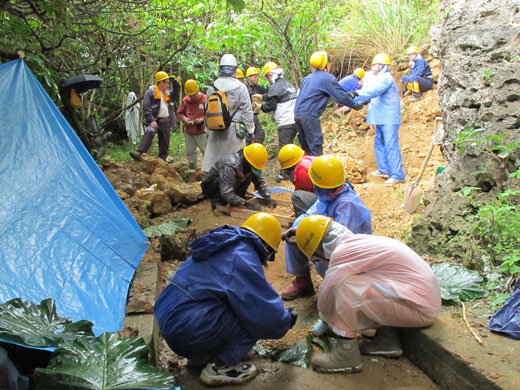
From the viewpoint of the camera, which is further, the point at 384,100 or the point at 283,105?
the point at 283,105

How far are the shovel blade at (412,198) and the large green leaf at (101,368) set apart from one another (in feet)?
13.3

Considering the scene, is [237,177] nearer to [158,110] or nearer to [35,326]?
[158,110]

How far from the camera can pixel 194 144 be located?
765cm

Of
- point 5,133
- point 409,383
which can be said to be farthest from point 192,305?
point 5,133

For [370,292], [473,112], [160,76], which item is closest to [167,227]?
[370,292]

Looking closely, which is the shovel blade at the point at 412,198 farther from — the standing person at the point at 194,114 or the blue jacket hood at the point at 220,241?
the standing person at the point at 194,114

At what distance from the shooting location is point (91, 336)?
7.02 feet

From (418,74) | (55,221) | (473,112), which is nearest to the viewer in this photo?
(55,221)

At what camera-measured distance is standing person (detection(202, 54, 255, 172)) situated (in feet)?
20.1

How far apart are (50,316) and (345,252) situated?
1.60 meters

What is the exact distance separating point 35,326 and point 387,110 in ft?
18.1

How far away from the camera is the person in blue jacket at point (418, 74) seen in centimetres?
860

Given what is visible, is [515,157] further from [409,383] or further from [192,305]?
[192,305]

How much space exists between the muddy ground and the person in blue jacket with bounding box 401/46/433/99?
188 millimetres
